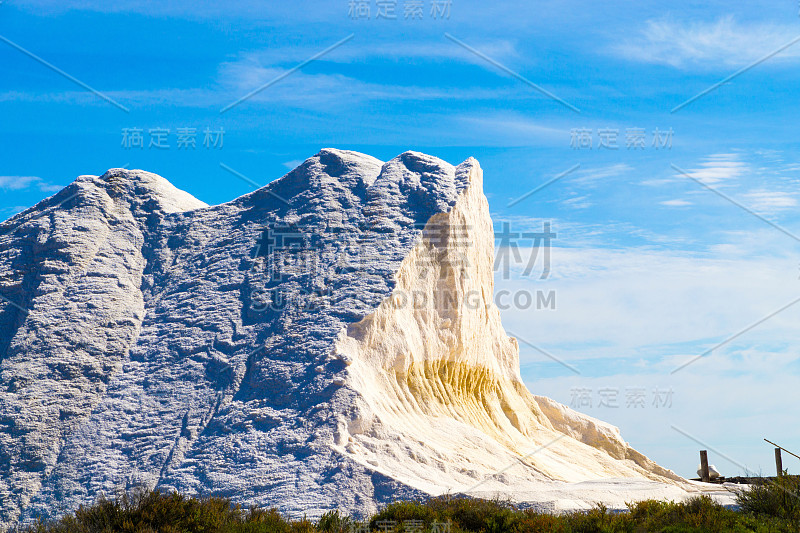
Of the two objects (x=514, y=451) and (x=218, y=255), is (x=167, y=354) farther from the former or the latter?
(x=514, y=451)

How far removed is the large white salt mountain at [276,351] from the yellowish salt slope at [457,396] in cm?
8

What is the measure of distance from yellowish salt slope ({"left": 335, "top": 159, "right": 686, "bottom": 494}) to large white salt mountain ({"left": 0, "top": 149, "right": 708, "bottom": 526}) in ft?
0.26

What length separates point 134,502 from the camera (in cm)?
1257

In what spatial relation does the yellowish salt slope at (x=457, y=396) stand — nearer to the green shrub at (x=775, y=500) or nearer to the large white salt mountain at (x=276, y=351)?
the large white salt mountain at (x=276, y=351)

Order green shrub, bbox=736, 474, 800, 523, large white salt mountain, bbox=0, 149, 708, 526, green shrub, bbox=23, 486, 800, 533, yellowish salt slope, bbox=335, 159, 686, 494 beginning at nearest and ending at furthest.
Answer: green shrub, bbox=23, 486, 800, 533 → green shrub, bbox=736, 474, 800, 523 → large white salt mountain, bbox=0, 149, 708, 526 → yellowish salt slope, bbox=335, 159, 686, 494

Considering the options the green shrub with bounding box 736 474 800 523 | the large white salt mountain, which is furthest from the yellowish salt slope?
the green shrub with bounding box 736 474 800 523

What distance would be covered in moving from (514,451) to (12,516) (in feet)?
42.4

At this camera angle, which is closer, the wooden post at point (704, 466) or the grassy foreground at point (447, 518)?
the grassy foreground at point (447, 518)

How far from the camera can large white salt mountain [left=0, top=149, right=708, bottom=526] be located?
18.3 metres

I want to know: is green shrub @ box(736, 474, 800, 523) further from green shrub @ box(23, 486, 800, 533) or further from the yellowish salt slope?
the yellowish salt slope

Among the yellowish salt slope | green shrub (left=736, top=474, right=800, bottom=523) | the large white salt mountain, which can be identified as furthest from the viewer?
the yellowish salt slope

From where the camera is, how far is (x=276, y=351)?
20641 millimetres

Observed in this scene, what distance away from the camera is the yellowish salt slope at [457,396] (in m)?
18.8

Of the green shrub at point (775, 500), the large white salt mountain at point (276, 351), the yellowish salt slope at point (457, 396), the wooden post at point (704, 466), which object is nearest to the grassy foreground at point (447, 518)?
the green shrub at point (775, 500)
